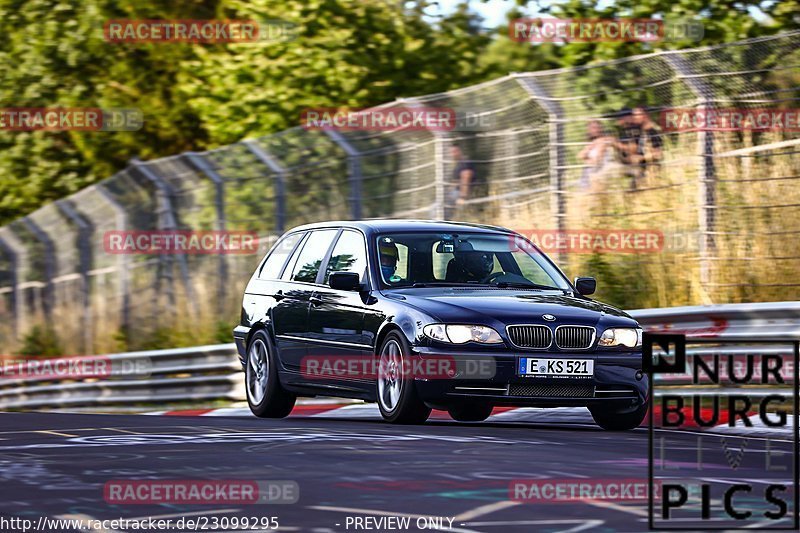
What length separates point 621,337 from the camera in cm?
1238

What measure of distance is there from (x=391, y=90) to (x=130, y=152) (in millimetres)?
6913

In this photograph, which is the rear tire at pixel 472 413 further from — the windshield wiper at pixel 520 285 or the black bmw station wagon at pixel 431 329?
the windshield wiper at pixel 520 285

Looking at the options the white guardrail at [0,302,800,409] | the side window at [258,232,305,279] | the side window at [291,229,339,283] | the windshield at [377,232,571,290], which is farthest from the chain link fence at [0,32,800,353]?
the side window at [291,229,339,283]

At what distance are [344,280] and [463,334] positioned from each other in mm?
1395

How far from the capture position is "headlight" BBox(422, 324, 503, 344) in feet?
39.4

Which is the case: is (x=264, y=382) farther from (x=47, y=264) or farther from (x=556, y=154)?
(x=47, y=264)

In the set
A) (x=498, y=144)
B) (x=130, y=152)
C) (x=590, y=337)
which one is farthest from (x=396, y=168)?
(x=130, y=152)

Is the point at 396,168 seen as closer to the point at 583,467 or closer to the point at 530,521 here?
the point at 583,467

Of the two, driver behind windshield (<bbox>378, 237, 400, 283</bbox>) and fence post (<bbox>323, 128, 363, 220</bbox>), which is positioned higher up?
fence post (<bbox>323, 128, 363, 220</bbox>)

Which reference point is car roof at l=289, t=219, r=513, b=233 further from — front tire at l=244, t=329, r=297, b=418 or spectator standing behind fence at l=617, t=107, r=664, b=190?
spectator standing behind fence at l=617, t=107, r=664, b=190

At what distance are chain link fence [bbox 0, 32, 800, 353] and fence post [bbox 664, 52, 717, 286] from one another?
0.02 metres

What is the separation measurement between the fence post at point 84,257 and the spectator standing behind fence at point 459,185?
7093 mm

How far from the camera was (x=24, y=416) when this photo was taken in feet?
51.3

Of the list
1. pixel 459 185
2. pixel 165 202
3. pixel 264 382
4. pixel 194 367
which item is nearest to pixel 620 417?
pixel 264 382
